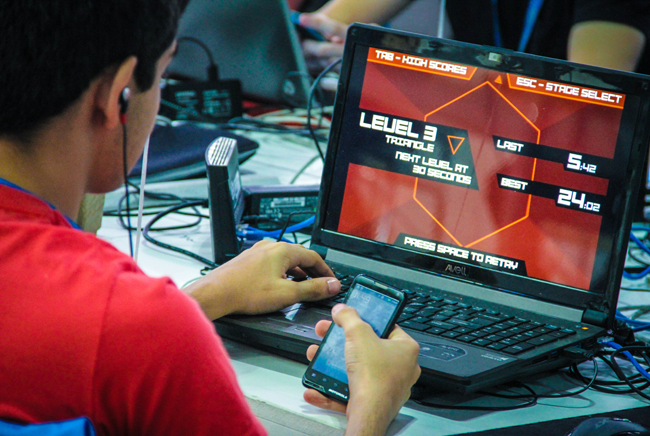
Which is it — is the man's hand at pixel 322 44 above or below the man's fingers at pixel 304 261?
above

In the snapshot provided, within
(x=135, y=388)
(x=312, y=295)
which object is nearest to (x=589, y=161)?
(x=312, y=295)

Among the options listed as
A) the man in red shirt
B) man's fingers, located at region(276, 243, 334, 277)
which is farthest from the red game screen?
the man in red shirt

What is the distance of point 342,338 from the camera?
729 millimetres

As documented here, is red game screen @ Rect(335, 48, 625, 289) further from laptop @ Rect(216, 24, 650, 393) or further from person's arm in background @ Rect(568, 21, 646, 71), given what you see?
person's arm in background @ Rect(568, 21, 646, 71)

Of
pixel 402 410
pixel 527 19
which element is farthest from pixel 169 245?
pixel 527 19

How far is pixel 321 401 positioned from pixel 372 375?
75 mm

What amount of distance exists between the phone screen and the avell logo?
A: 0.23 metres

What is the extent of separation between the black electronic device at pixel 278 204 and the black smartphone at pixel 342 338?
19.5 inches

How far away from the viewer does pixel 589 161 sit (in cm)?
89

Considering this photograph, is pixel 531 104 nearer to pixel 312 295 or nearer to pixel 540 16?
pixel 312 295

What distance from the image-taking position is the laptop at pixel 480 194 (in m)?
0.85

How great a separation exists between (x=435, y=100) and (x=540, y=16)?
1032mm

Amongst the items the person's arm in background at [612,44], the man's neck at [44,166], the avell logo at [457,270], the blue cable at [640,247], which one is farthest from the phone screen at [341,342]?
the person's arm in background at [612,44]

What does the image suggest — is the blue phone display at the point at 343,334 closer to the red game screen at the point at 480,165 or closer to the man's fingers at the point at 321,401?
the man's fingers at the point at 321,401
